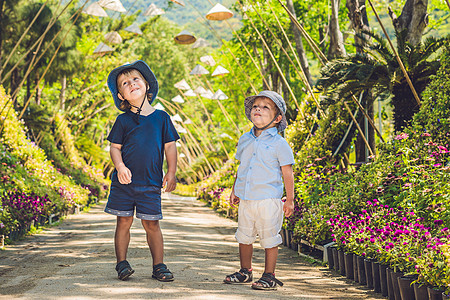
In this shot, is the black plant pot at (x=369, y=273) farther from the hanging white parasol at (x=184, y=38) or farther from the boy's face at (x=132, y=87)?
the hanging white parasol at (x=184, y=38)

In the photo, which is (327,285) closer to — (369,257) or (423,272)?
(369,257)

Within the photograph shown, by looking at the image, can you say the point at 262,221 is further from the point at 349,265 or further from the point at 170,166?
the point at 349,265

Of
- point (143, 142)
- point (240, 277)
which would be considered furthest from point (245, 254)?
point (143, 142)

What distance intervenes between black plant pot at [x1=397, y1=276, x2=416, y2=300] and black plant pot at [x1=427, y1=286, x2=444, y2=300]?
0.78 feet

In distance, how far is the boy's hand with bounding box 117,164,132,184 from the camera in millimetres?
3887

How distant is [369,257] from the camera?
445 centimetres

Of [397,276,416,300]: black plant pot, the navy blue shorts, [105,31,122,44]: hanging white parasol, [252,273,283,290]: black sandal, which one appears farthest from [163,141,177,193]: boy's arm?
[105,31,122,44]: hanging white parasol

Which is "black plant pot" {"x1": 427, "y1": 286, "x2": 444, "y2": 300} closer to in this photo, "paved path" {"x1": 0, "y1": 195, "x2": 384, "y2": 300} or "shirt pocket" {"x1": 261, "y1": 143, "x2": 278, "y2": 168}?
"paved path" {"x1": 0, "y1": 195, "x2": 384, "y2": 300}

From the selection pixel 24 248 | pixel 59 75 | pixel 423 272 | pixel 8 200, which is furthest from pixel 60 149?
pixel 423 272

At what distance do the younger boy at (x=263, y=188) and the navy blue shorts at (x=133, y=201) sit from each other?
0.63m

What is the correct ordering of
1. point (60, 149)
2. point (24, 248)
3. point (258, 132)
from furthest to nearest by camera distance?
point (60, 149) → point (24, 248) → point (258, 132)

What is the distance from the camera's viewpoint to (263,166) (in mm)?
4090

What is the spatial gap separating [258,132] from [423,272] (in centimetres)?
153

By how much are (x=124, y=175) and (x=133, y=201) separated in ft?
0.83
